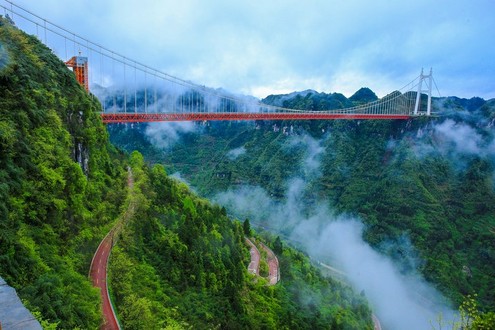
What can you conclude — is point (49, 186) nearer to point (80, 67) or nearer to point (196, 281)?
point (196, 281)

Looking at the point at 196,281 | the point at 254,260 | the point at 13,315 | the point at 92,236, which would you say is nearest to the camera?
the point at 13,315

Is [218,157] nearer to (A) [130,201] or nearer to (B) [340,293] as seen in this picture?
(B) [340,293]

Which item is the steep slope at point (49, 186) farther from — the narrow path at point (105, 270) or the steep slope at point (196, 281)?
the steep slope at point (196, 281)

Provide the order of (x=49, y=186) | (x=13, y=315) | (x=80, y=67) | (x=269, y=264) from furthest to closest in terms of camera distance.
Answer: (x=269, y=264) < (x=80, y=67) < (x=49, y=186) < (x=13, y=315)

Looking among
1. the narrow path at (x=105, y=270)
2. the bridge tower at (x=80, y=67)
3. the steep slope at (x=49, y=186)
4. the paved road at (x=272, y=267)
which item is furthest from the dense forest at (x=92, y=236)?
the bridge tower at (x=80, y=67)

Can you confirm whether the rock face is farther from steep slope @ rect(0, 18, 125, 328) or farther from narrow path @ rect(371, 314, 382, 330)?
narrow path @ rect(371, 314, 382, 330)

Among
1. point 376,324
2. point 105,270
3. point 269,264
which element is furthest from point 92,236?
point 376,324

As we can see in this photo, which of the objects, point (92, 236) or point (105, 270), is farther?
point (92, 236)

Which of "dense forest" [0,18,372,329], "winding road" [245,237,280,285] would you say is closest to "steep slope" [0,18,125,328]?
"dense forest" [0,18,372,329]
